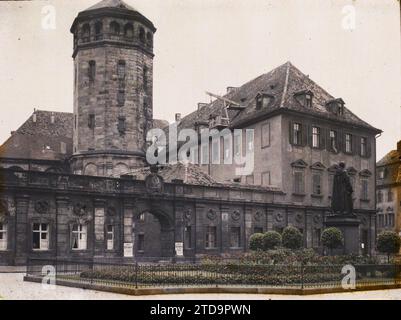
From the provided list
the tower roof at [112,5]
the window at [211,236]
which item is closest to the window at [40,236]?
the window at [211,236]

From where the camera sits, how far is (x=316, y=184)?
45.6m

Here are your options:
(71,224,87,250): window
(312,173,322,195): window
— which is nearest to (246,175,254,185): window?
(312,173,322,195): window

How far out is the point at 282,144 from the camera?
43.2 meters

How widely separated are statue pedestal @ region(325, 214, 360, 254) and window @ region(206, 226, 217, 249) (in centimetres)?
1191

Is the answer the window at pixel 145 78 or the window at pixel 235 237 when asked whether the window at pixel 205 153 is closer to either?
the window at pixel 145 78

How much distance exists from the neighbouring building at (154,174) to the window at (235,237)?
67mm

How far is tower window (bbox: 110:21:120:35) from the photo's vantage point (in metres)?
43.3

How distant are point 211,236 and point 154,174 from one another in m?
5.94

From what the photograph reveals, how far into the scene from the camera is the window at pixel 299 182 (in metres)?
43.9

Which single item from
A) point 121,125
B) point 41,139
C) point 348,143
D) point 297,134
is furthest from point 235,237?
point 41,139

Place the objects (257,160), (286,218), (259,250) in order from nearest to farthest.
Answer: (259,250)
(286,218)
(257,160)

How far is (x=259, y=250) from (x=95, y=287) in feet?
40.5
